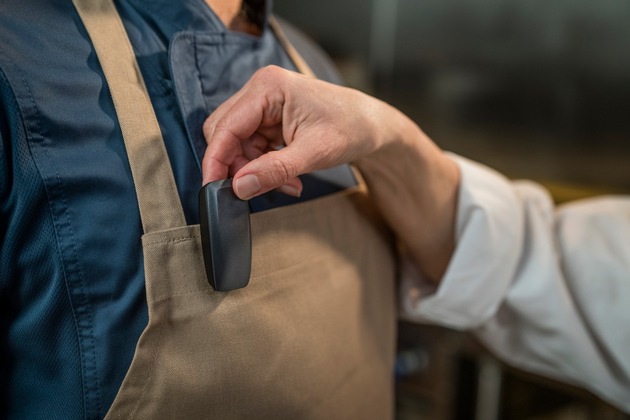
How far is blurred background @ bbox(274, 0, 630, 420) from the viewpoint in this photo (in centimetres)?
169

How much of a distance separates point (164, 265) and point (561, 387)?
3.91ft

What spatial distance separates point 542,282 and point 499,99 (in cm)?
123

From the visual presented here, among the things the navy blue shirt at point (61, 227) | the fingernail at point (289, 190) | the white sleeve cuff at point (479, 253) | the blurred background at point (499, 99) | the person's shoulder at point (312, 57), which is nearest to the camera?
the navy blue shirt at point (61, 227)

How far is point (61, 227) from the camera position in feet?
1.79

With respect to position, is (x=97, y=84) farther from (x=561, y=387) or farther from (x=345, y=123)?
(x=561, y=387)

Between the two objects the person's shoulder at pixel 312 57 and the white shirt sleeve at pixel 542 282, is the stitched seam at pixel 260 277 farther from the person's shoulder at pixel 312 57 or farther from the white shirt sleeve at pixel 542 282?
the person's shoulder at pixel 312 57

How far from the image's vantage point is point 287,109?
2.05 ft

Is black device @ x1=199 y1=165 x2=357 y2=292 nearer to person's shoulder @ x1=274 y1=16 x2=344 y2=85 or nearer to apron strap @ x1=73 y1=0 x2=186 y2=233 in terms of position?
apron strap @ x1=73 y1=0 x2=186 y2=233

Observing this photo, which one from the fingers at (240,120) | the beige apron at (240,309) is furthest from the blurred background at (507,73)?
A: the fingers at (240,120)

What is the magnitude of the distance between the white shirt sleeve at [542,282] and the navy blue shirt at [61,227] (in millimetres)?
428

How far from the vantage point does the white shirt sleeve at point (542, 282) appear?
2.80ft

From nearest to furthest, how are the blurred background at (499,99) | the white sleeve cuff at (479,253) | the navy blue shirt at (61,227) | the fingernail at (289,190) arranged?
the navy blue shirt at (61,227)
the fingernail at (289,190)
the white sleeve cuff at (479,253)
the blurred background at (499,99)

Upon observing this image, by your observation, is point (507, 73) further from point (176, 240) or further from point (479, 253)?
point (176, 240)

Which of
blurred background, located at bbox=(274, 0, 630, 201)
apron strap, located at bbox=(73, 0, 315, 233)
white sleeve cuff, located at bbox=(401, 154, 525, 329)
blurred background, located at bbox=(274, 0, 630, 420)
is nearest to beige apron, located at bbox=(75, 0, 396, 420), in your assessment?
apron strap, located at bbox=(73, 0, 315, 233)
